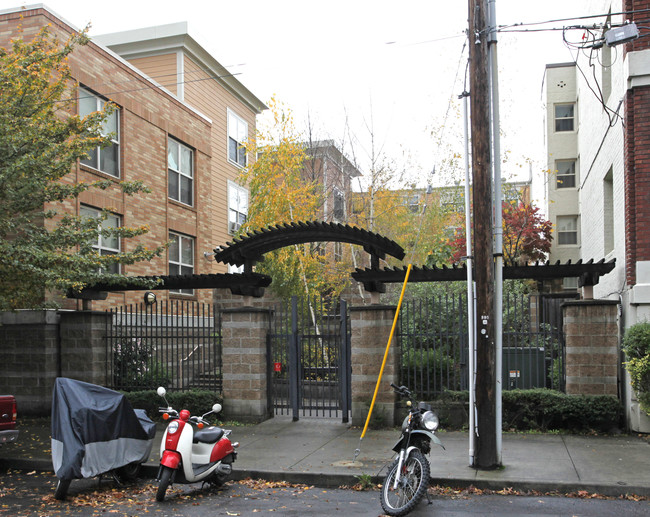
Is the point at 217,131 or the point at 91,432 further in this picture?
the point at 217,131

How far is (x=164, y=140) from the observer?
62.5 ft

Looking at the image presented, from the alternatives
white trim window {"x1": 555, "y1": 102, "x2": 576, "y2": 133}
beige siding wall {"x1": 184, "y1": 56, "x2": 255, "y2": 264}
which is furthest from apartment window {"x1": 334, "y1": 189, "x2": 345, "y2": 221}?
white trim window {"x1": 555, "y1": 102, "x2": 576, "y2": 133}

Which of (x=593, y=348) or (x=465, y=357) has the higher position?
(x=593, y=348)

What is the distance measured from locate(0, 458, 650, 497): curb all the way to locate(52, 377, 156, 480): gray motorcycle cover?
859 mm

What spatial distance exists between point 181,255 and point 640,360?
A: 13.7m

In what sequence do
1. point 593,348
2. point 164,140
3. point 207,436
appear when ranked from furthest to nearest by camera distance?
point 164,140
point 593,348
point 207,436

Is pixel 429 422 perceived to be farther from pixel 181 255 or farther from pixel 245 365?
pixel 181 255

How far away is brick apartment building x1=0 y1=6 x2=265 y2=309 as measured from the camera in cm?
1591

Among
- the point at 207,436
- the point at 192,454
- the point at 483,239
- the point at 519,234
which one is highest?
the point at 519,234

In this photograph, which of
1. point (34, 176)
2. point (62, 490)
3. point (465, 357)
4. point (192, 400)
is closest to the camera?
point (62, 490)

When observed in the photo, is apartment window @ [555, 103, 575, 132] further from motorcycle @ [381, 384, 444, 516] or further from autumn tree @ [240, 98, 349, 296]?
motorcycle @ [381, 384, 444, 516]

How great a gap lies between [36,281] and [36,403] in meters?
3.94

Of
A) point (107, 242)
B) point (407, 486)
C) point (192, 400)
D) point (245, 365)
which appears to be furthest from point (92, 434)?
point (107, 242)

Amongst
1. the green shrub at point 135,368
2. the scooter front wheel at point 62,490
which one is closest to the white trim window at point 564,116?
the green shrub at point 135,368
